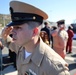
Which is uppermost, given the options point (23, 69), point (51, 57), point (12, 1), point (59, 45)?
point (12, 1)

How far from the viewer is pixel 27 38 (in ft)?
6.89

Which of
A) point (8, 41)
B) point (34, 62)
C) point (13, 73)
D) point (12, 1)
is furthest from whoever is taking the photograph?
point (13, 73)

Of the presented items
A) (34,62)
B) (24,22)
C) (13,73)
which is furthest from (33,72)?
(13,73)

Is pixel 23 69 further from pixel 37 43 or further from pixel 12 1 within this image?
pixel 12 1

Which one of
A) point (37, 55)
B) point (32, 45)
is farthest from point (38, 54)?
point (32, 45)

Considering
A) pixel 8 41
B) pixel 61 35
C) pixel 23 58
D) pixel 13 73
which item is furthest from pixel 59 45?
pixel 23 58

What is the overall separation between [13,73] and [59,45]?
212 centimetres

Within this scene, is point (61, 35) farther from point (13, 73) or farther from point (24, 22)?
A: point (24, 22)

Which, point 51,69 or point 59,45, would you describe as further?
point 59,45

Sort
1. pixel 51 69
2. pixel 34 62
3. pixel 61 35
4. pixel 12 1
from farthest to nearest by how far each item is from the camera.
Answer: pixel 61 35 < pixel 12 1 < pixel 34 62 < pixel 51 69

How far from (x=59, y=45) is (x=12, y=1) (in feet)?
13.8

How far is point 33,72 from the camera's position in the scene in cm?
196

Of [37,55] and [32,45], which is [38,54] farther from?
[32,45]

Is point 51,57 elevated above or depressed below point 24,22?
below
